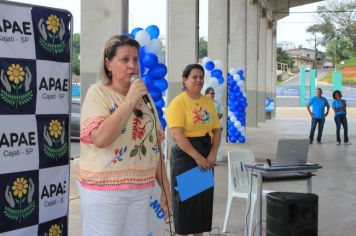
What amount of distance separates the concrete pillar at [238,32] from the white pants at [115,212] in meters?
15.9

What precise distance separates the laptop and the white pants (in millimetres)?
2125

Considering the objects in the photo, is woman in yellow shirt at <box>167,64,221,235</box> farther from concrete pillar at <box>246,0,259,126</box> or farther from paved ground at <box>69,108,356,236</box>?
concrete pillar at <box>246,0,259,126</box>

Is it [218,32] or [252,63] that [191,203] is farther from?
[252,63]

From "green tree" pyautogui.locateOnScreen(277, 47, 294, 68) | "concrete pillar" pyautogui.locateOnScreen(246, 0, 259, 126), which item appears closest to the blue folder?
"concrete pillar" pyautogui.locateOnScreen(246, 0, 259, 126)

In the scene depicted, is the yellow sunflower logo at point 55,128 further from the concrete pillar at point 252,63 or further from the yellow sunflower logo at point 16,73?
the concrete pillar at point 252,63

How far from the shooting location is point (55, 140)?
9.53 feet

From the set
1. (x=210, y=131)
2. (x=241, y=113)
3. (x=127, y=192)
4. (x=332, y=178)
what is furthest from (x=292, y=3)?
(x=127, y=192)

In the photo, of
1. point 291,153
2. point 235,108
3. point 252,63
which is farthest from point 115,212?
point 252,63

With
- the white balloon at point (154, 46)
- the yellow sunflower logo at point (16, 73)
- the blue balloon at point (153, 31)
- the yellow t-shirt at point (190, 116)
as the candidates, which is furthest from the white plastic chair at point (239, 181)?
the yellow sunflower logo at point (16, 73)

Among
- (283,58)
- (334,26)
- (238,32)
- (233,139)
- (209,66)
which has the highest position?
(334,26)

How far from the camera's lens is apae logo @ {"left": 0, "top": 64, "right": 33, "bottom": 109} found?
259cm

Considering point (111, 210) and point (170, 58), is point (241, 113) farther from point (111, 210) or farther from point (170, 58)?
point (111, 210)

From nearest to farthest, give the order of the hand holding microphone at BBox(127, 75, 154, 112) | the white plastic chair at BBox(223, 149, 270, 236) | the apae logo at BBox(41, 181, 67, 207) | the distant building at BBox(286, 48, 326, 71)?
the hand holding microphone at BBox(127, 75, 154, 112) → the apae logo at BBox(41, 181, 67, 207) → the white plastic chair at BBox(223, 149, 270, 236) → the distant building at BBox(286, 48, 326, 71)

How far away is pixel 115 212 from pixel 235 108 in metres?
12.0
